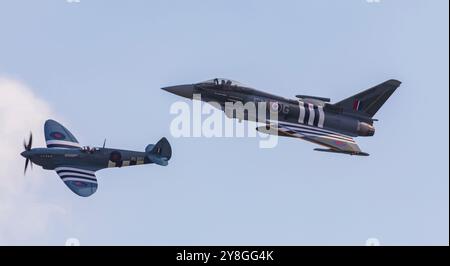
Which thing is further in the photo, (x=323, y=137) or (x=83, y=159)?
(x=83, y=159)

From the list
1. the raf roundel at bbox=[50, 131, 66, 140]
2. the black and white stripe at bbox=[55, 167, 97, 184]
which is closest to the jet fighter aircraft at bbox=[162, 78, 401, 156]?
the black and white stripe at bbox=[55, 167, 97, 184]

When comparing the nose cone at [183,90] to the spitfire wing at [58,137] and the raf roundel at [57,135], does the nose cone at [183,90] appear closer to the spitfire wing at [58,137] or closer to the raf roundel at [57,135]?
the spitfire wing at [58,137]

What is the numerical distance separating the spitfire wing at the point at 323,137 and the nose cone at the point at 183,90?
7.43 m

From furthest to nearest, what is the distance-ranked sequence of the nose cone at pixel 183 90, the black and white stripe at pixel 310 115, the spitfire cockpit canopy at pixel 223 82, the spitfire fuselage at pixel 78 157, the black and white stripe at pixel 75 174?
the spitfire fuselage at pixel 78 157, the spitfire cockpit canopy at pixel 223 82, the black and white stripe at pixel 310 115, the black and white stripe at pixel 75 174, the nose cone at pixel 183 90

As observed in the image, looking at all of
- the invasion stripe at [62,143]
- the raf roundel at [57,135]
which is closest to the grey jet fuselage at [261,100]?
the invasion stripe at [62,143]

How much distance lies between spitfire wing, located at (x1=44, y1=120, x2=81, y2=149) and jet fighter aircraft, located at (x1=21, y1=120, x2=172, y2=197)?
48 cm

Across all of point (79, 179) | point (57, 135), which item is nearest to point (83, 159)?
point (79, 179)

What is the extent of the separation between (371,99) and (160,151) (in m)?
18.8

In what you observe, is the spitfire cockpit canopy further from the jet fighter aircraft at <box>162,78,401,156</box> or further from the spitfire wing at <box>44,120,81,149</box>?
the spitfire wing at <box>44,120,81,149</box>

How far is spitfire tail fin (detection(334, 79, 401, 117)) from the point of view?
245 ft

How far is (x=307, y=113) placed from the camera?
72.2 meters

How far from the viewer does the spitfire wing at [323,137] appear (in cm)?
6981

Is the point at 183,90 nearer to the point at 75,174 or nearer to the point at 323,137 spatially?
the point at 75,174
